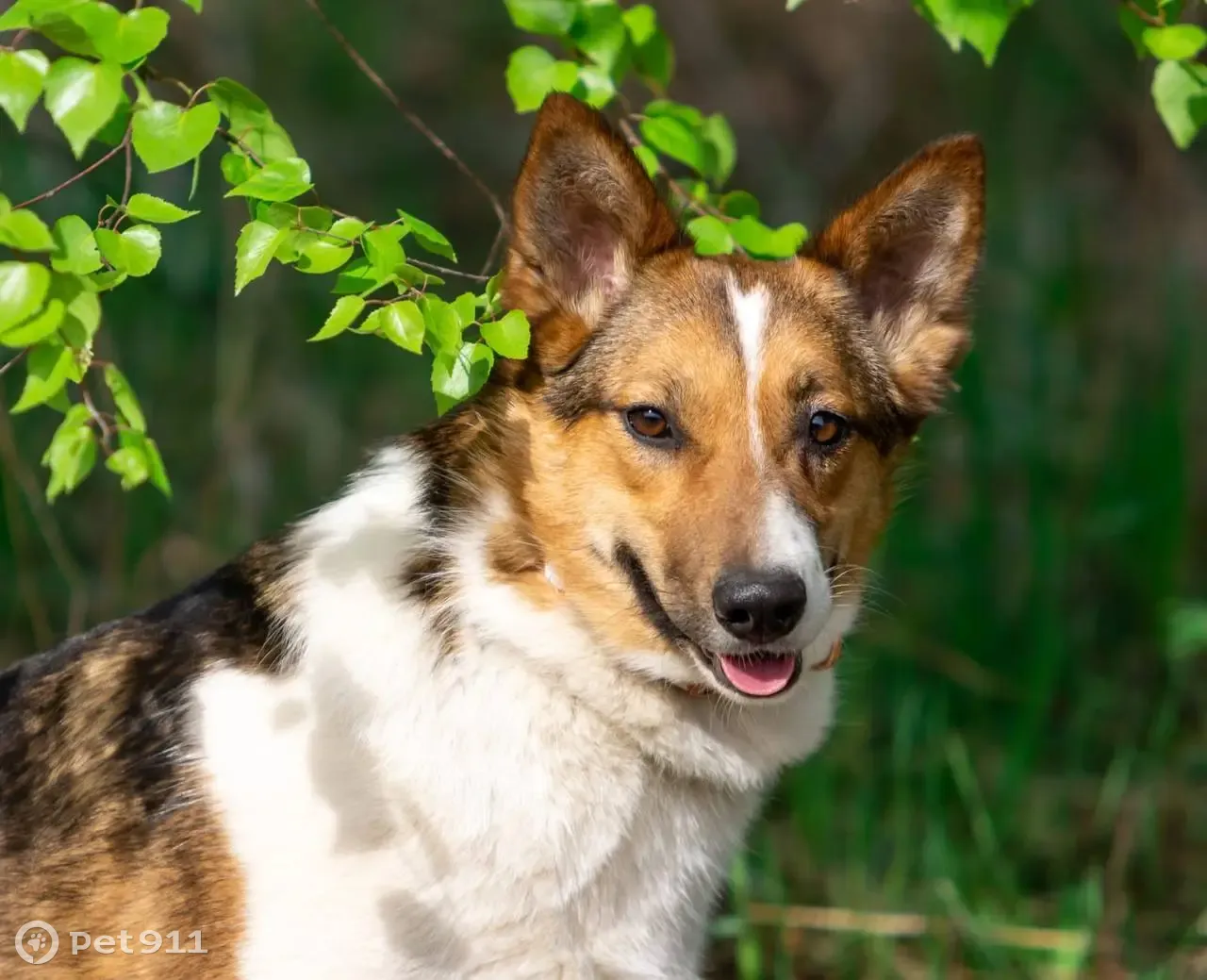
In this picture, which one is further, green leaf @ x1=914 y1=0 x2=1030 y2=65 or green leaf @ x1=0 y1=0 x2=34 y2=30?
green leaf @ x1=914 y1=0 x2=1030 y2=65

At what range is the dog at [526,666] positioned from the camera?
288cm

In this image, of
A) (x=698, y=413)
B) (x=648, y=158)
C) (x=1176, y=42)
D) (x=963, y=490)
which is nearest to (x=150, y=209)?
(x=698, y=413)

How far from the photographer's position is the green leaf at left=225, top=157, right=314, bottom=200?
96.6 inches

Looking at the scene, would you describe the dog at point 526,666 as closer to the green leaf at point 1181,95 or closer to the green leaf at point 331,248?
the green leaf at point 1181,95

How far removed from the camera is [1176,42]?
2.92 m

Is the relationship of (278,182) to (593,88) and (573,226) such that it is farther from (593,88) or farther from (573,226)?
(593,88)

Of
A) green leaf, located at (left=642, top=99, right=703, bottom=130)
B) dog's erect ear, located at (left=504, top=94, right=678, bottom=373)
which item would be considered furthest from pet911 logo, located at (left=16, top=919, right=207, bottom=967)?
green leaf, located at (left=642, top=99, right=703, bottom=130)

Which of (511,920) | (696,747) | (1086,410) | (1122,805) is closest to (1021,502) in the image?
(1086,410)

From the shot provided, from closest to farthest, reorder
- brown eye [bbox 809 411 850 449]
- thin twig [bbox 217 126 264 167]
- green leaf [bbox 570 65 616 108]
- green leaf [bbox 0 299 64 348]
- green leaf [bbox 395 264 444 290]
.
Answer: green leaf [bbox 0 299 64 348], green leaf [bbox 395 264 444 290], thin twig [bbox 217 126 264 167], brown eye [bbox 809 411 850 449], green leaf [bbox 570 65 616 108]

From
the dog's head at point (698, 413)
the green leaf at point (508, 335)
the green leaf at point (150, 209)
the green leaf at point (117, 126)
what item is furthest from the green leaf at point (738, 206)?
the green leaf at point (150, 209)

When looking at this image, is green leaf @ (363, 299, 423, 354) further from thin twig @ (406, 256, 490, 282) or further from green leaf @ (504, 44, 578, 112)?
green leaf @ (504, 44, 578, 112)

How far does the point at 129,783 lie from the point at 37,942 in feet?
1.14

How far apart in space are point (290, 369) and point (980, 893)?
402 cm

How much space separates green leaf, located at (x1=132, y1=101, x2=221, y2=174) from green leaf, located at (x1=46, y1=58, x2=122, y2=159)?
0.48 ft
